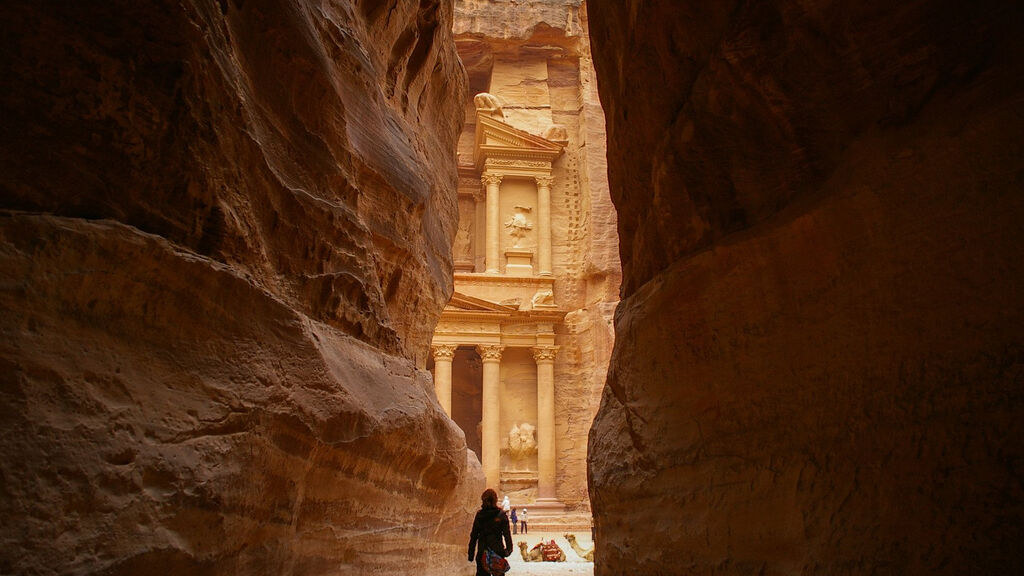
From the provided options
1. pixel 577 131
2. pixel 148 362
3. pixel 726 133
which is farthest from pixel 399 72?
pixel 577 131

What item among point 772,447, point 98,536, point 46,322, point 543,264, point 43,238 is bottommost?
point 98,536

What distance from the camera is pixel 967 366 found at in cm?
233

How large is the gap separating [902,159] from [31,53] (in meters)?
3.32

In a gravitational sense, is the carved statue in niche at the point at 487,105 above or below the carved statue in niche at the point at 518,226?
above

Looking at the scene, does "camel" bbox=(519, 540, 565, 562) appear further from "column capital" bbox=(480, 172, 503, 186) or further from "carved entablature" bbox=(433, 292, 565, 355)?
"column capital" bbox=(480, 172, 503, 186)

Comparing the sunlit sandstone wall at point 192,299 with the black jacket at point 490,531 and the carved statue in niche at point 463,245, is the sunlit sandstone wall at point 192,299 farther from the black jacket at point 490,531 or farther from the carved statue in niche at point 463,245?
the carved statue in niche at point 463,245

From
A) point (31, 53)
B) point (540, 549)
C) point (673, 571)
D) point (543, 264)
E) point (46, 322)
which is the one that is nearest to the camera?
point (46, 322)

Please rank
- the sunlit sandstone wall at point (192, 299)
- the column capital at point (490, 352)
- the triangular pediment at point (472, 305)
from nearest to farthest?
the sunlit sandstone wall at point (192, 299) < the triangular pediment at point (472, 305) < the column capital at point (490, 352)

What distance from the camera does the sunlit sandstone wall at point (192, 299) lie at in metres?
2.62

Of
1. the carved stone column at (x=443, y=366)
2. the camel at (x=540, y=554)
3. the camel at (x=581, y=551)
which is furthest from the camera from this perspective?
the carved stone column at (x=443, y=366)

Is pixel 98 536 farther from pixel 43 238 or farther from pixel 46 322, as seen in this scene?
pixel 43 238

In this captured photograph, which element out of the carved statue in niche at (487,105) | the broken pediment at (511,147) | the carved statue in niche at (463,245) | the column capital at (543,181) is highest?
the carved statue in niche at (487,105)

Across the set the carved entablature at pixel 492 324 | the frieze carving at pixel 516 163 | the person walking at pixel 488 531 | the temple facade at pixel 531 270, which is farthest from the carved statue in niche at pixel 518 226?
the person walking at pixel 488 531

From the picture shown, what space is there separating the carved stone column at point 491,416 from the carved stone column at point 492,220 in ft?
10.7
